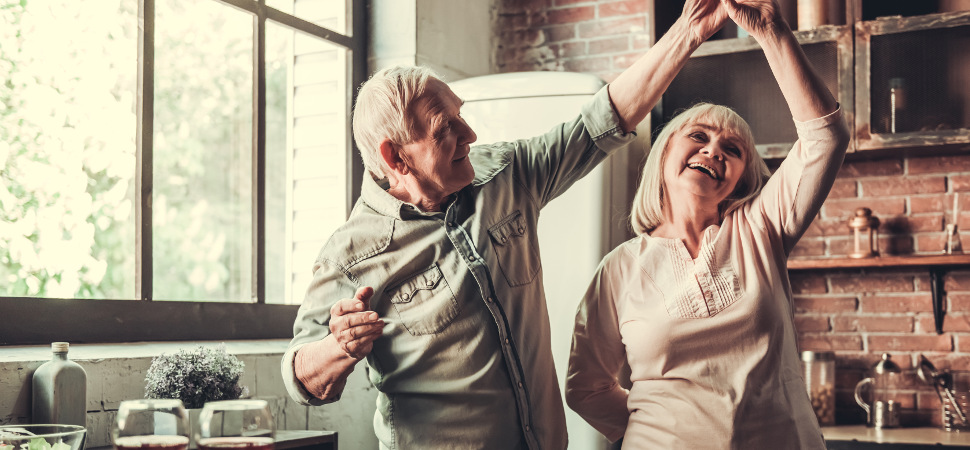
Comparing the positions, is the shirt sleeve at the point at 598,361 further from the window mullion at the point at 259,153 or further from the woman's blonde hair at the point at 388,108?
the window mullion at the point at 259,153

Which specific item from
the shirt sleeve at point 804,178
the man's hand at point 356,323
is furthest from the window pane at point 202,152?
the shirt sleeve at point 804,178

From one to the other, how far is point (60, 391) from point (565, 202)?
4.55 ft

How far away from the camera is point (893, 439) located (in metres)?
2.56

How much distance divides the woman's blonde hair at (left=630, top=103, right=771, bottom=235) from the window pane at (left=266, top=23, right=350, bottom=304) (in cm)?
136

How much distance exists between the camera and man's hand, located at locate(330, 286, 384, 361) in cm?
131

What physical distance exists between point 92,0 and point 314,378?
4.23ft

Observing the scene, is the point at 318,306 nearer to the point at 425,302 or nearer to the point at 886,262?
the point at 425,302

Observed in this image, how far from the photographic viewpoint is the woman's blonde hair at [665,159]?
1753 mm

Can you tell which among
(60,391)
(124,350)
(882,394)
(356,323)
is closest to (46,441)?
(356,323)

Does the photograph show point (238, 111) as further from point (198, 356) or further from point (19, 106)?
point (198, 356)

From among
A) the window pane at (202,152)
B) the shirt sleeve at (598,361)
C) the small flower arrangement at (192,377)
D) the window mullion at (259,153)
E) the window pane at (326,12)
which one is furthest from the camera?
the window pane at (326,12)

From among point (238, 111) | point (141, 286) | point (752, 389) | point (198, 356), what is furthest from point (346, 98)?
point (752, 389)

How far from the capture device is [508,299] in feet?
5.26

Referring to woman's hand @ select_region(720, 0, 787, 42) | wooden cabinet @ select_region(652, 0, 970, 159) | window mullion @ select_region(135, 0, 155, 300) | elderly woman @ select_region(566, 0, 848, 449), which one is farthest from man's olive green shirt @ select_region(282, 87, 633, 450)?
wooden cabinet @ select_region(652, 0, 970, 159)
